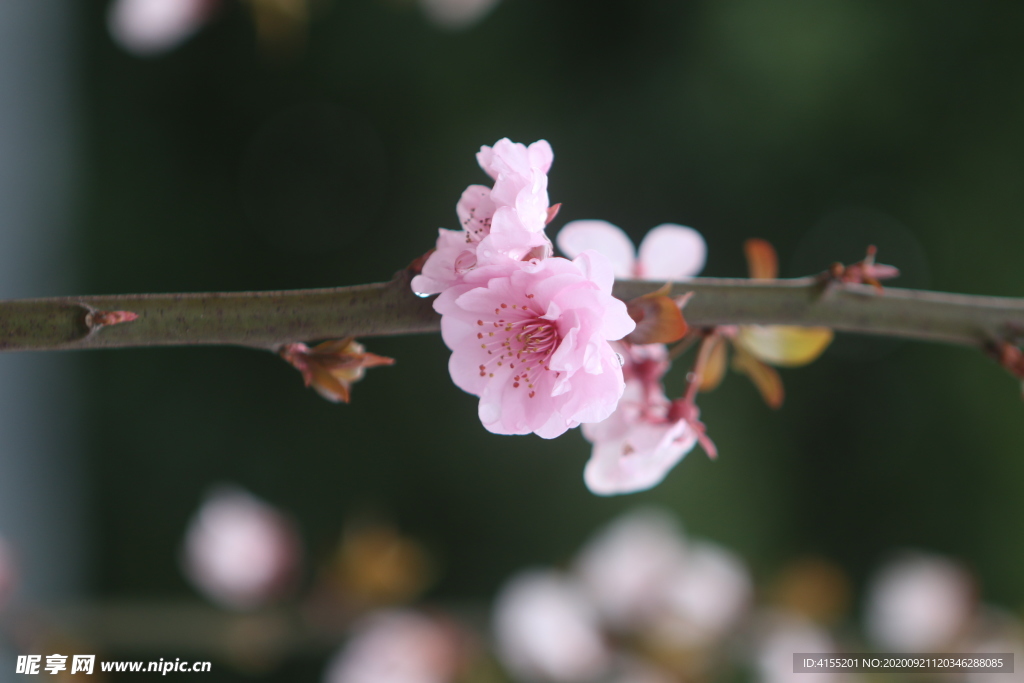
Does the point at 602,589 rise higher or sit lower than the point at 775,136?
lower

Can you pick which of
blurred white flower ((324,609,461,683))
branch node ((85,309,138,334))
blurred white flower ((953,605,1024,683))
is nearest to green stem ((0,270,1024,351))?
branch node ((85,309,138,334))

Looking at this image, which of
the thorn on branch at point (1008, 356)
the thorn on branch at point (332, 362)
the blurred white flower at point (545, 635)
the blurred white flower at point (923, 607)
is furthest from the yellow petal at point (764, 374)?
the blurred white flower at point (923, 607)

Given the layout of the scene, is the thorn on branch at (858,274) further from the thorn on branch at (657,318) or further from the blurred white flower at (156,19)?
the blurred white flower at (156,19)

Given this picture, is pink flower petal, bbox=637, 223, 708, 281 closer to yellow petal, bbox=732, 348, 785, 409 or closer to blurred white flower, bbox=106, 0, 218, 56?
yellow petal, bbox=732, 348, 785, 409

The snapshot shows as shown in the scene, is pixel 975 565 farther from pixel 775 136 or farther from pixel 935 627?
pixel 775 136

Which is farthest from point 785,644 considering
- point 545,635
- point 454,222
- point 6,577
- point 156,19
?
point 156,19

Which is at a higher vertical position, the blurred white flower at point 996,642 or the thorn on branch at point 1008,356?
the thorn on branch at point 1008,356

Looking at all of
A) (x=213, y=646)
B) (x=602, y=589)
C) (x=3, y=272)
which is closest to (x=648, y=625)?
(x=602, y=589)
